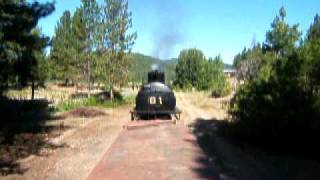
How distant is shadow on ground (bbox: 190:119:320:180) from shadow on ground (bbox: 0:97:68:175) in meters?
4.86

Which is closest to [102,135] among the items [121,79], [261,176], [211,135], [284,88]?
[211,135]

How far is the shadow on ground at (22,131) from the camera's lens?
16.6m

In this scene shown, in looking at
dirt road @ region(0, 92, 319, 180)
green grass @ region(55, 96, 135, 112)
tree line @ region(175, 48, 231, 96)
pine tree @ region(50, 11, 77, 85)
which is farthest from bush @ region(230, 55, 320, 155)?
tree line @ region(175, 48, 231, 96)

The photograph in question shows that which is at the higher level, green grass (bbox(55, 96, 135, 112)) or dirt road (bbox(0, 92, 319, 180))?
green grass (bbox(55, 96, 135, 112))

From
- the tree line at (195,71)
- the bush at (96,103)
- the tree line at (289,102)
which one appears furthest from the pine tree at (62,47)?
the tree line at (289,102)

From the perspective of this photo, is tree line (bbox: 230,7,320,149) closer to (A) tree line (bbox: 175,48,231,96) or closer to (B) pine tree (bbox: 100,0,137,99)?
(B) pine tree (bbox: 100,0,137,99)

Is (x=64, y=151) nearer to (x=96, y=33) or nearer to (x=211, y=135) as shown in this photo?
(x=211, y=135)

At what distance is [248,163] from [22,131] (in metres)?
12.1

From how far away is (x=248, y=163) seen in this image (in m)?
15.3

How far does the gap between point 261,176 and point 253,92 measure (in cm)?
728

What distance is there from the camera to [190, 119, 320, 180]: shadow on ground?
44.1 feet

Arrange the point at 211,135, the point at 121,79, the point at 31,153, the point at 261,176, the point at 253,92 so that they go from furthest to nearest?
the point at 121,79 < the point at 211,135 < the point at 253,92 < the point at 31,153 < the point at 261,176

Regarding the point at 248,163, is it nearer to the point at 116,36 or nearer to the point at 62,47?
the point at 116,36

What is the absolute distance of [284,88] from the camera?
17.8 m
